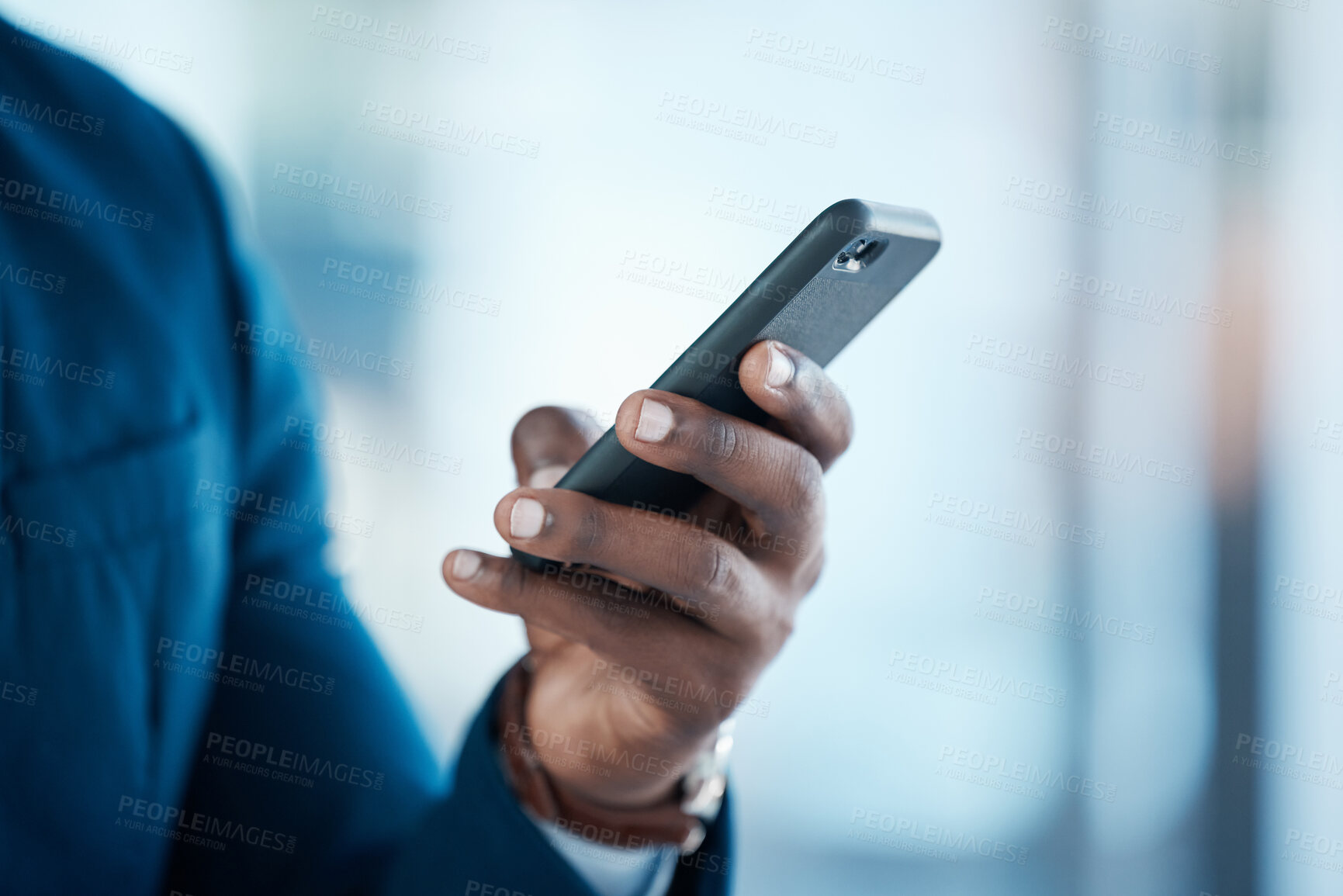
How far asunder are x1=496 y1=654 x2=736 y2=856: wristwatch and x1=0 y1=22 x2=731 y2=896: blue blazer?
0.05 ft

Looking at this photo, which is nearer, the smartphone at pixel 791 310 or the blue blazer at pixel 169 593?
the smartphone at pixel 791 310

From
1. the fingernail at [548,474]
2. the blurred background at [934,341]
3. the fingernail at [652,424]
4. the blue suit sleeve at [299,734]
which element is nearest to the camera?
the fingernail at [652,424]


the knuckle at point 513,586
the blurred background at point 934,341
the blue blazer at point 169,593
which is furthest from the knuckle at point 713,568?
the blurred background at point 934,341

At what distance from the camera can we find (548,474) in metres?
0.60

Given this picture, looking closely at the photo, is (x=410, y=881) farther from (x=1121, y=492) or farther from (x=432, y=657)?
(x=1121, y=492)

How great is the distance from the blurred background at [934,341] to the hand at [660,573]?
91 cm

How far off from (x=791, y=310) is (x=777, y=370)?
0.04 metres

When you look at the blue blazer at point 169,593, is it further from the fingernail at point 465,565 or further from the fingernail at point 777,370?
the fingernail at point 777,370

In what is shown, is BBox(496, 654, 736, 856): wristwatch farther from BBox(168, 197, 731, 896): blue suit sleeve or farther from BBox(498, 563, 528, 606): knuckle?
BBox(498, 563, 528, 606): knuckle

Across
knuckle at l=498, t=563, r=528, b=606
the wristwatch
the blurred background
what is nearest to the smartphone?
knuckle at l=498, t=563, r=528, b=606

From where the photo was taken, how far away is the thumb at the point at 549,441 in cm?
60

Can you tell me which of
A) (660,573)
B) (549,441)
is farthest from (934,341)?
(660,573)

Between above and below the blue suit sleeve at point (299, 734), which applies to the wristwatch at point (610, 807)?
above

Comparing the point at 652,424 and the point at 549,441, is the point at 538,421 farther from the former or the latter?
the point at 652,424
